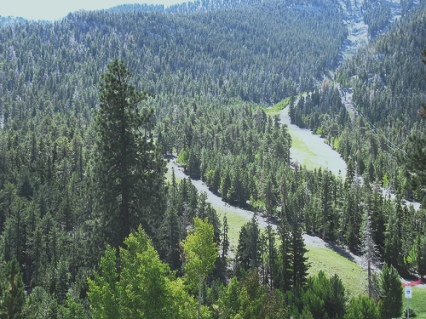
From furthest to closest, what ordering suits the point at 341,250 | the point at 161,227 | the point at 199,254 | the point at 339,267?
the point at 341,250
the point at 339,267
the point at 161,227
the point at 199,254

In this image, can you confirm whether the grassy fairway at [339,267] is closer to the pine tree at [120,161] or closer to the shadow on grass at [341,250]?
the shadow on grass at [341,250]

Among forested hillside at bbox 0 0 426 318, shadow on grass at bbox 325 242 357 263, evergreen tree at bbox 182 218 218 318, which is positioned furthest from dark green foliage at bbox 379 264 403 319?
shadow on grass at bbox 325 242 357 263

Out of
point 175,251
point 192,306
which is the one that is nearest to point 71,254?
point 175,251

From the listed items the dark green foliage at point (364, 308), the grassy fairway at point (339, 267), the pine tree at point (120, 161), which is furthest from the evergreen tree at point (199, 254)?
the grassy fairway at point (339, 267)

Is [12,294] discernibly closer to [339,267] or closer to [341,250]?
[339,267]

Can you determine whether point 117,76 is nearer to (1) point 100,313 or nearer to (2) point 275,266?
(1) point 100,313

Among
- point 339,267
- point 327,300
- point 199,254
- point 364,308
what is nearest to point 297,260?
point 327,300
